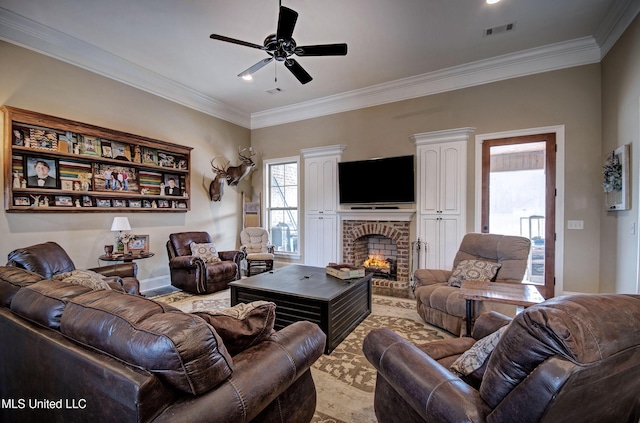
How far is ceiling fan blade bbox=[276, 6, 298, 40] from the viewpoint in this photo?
2391 millimetres

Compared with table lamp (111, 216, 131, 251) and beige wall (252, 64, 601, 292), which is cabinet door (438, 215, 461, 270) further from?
table lamp (111, 216, 131, 251)

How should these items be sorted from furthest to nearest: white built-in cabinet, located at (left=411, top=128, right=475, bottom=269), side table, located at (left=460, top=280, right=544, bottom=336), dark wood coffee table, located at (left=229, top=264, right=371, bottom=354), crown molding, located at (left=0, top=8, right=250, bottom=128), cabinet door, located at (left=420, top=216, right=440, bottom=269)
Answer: cabinet door, located at (left=420, top=216, right=440, bottom=269) → white built-in cabinet, located at (left=411, top=128, right=475, bottom=269) → crown molding, located at (left=0, top=8, right=250, bottom=128) → dark wood coffee table, located at (left=229, top=264, right=371, bottom=354) → side table, located at (left=460, top=280, right=544, bottom=336)

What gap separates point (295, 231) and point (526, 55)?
4835 millimetres

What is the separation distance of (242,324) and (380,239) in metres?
4.29

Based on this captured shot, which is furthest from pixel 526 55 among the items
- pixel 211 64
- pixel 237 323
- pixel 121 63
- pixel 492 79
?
pixel 121 63

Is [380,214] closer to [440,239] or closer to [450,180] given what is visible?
[440,239]

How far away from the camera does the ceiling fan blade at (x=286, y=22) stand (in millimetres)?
2391

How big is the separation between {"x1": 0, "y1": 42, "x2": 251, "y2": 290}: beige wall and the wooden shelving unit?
15 cm

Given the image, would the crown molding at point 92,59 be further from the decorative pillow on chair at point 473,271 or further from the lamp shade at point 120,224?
the decorative pillow on chair at point 473,271

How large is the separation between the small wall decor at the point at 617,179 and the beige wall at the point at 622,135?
0.07 meters

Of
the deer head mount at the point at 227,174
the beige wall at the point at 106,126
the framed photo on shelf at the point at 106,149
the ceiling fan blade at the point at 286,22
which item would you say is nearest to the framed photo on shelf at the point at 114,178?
the framed photo on shelf at the point at 106,149

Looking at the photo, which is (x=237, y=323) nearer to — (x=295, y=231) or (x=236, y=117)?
(x=295, y=231)

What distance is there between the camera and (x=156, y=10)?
308 centimetres

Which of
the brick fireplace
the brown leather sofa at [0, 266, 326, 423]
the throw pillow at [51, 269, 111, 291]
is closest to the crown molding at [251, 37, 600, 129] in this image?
the brick fireplace
